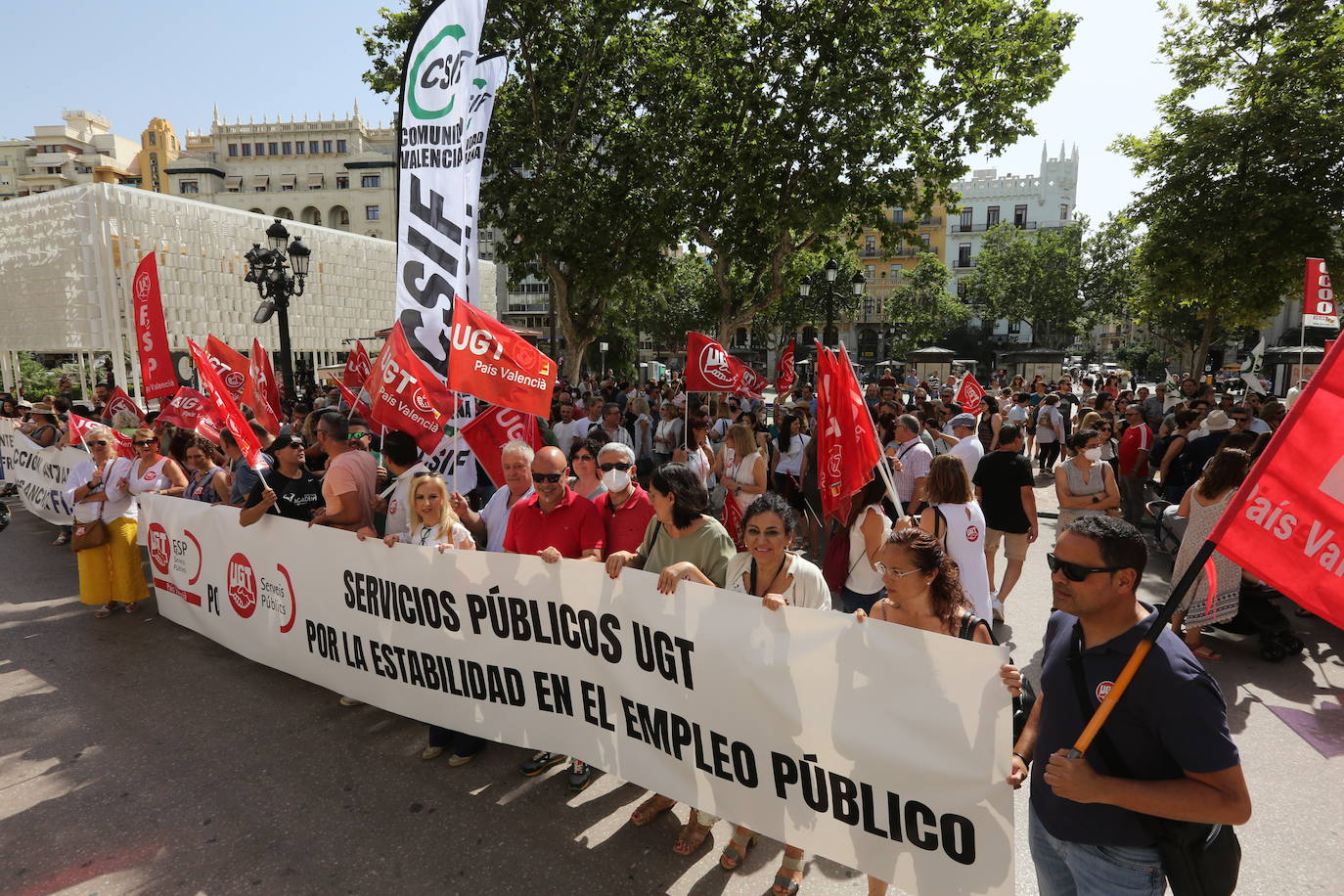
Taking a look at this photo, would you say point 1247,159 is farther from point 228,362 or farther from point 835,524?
point 228,362

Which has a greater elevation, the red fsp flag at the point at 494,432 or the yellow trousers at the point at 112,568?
the red fsp flag at the point at 494,432

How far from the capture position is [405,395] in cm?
569

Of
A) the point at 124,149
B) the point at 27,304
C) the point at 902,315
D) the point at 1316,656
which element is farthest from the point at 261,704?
the point at 124,149

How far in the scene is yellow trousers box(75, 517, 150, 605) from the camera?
6.40m

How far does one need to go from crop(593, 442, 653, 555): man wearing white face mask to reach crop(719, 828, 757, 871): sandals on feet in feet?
5.20

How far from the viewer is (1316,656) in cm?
547

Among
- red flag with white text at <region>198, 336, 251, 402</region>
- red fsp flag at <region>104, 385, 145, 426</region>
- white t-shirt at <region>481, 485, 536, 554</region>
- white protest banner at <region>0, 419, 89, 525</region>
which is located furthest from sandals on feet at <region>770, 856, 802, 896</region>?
red fsp flag at <region>104, 385, 145, 426</region>

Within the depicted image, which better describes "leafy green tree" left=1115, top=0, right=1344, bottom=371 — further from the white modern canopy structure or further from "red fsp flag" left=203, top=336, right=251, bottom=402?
the white modern canopy structure

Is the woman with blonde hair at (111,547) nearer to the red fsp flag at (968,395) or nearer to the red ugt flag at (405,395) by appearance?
→ the red ugt flag at (405,395)

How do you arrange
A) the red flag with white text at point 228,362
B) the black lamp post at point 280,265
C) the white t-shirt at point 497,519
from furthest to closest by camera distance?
the black lamp post at point 280,265 → the red flag with white text at point 228,362 → the white t-shirt at point 497,519

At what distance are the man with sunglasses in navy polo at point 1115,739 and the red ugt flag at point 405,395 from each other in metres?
4.73

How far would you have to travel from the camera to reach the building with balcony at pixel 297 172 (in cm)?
6612

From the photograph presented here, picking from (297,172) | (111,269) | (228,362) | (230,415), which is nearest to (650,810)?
(230,415)

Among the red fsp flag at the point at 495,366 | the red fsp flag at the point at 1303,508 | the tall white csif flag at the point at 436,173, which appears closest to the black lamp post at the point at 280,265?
the tall white csif flag at the point at 436,173
